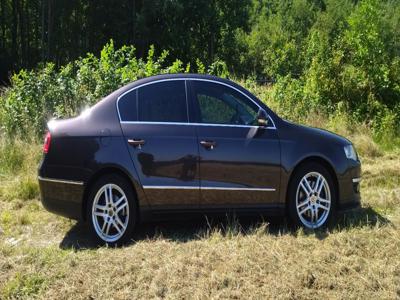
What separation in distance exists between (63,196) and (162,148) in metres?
1.23

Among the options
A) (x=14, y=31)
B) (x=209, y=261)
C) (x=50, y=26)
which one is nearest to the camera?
(x=209, y=261)

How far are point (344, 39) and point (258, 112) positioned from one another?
847 cm

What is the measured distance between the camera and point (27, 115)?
33.9 feet

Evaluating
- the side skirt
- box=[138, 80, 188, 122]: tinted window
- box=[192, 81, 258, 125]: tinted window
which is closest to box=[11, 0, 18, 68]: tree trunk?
box=[138, 80, 188, 122]: tinted window

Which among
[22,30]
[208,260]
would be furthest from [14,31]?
[208,260]

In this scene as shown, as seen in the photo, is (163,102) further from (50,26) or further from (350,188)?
(50,26)

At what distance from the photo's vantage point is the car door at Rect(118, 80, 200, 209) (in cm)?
573

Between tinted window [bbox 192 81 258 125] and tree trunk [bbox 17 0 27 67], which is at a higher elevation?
tree trunk [bbox 17 0 27 67]

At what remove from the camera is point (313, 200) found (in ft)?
20.2

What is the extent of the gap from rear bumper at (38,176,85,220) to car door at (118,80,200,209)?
722mm

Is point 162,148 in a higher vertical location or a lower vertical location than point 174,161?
higher

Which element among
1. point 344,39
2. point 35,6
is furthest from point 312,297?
point 35,6

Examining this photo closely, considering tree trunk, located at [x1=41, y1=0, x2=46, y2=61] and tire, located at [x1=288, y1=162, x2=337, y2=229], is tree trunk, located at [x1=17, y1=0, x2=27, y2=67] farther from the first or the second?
tire, located at [x1=288, y1=162, x2=337, y2=229]

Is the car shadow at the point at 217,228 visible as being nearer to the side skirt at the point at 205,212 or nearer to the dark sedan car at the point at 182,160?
the side skirt at the point at 205,212
